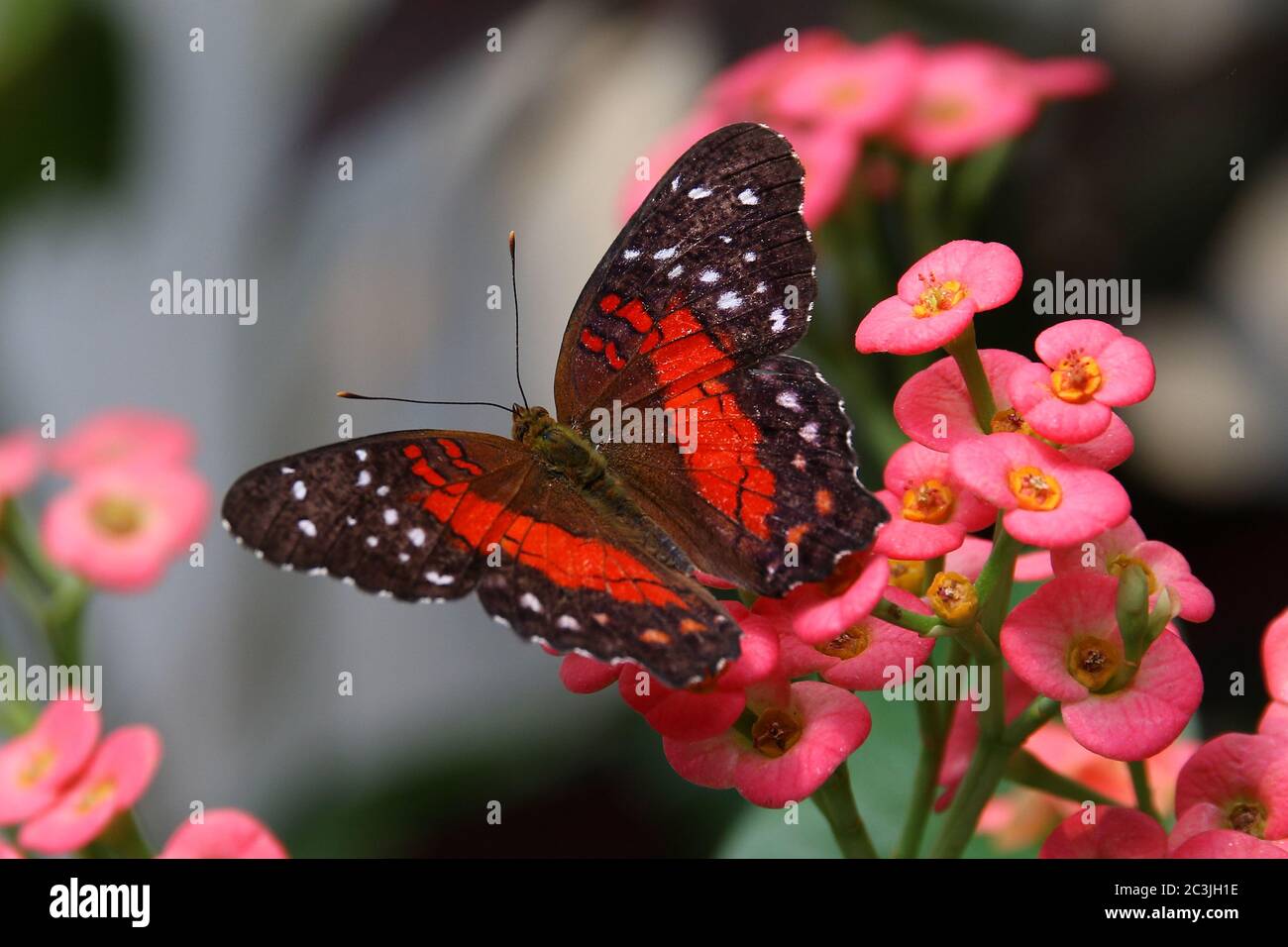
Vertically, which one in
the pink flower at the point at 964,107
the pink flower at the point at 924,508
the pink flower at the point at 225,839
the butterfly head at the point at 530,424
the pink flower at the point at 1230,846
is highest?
the pink flower at the point at 964,107

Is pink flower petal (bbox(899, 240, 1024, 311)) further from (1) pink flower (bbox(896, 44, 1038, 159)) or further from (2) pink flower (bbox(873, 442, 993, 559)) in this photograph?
(1) pink flower (bbox(896, 44, 1038, 159))

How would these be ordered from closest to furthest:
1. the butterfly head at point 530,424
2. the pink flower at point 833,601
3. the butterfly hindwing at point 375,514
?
1. the pink flower at point 833,601
2. the butterfly hindwing at point 375,514
3. the butterfly head at point 530,424

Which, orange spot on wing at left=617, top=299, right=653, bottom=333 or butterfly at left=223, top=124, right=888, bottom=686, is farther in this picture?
orange spot on wing at left=617, top=299, right=653, bottom=333

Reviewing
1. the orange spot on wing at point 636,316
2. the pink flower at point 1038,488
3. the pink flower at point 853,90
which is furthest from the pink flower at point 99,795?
the pink flower at point 853,90

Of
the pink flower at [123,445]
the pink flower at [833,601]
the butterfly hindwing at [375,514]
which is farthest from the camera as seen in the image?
the pink flower at [123,445]

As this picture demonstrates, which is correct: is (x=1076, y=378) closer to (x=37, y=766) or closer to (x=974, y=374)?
(x=974, y=374)

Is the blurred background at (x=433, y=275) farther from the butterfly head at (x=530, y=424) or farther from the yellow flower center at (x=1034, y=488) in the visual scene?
the yellow flower center at (x=1034, y=488)

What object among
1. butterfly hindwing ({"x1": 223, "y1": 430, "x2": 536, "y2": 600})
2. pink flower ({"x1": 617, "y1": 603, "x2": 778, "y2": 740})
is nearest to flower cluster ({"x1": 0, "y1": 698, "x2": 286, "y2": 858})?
butterfly hindwing ({"x1": 223, "y1": 430, "x2": 536, "y2": 600})
